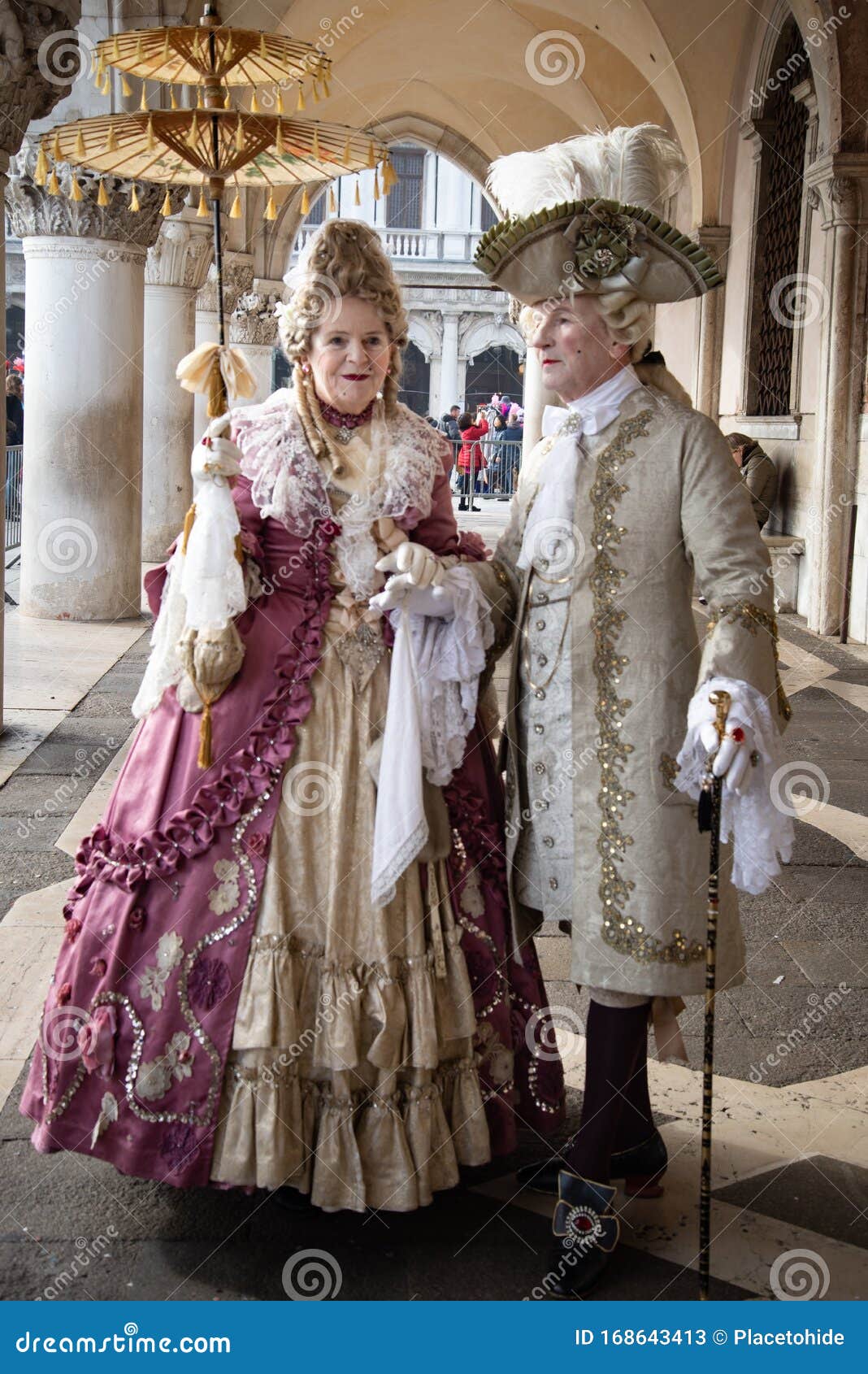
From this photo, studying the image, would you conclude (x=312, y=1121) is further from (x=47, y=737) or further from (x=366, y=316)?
(x=47, y=737)

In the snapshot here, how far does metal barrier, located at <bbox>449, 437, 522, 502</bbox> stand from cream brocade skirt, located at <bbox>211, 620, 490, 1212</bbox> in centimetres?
2112

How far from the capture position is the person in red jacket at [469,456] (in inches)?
877

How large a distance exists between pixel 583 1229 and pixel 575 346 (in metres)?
1.53

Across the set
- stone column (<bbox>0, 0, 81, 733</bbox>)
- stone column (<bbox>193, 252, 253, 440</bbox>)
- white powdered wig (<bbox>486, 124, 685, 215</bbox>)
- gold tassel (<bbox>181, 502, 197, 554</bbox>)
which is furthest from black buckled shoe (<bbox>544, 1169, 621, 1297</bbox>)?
stone column (<bbox>193, 252, 253, 440</bbox>)

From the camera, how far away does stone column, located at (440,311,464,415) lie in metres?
34.6

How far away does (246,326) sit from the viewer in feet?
63.8

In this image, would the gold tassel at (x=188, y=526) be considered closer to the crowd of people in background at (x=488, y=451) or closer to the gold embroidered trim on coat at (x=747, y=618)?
the gold embroidered trim on coat at (x=747, y=618)

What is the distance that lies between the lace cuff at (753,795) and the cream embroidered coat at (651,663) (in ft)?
0.17

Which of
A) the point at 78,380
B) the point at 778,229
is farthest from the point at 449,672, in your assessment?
the point at 778,229

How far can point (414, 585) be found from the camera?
2.56 metres

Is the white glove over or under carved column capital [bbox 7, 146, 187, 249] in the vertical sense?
under

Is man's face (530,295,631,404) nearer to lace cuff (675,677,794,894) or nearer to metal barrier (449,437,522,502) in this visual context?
lace cuff (675,677,794,894)

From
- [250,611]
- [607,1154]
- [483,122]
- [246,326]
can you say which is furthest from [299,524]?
[483,122]

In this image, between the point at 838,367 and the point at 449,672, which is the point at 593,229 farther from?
the point at 838,367
